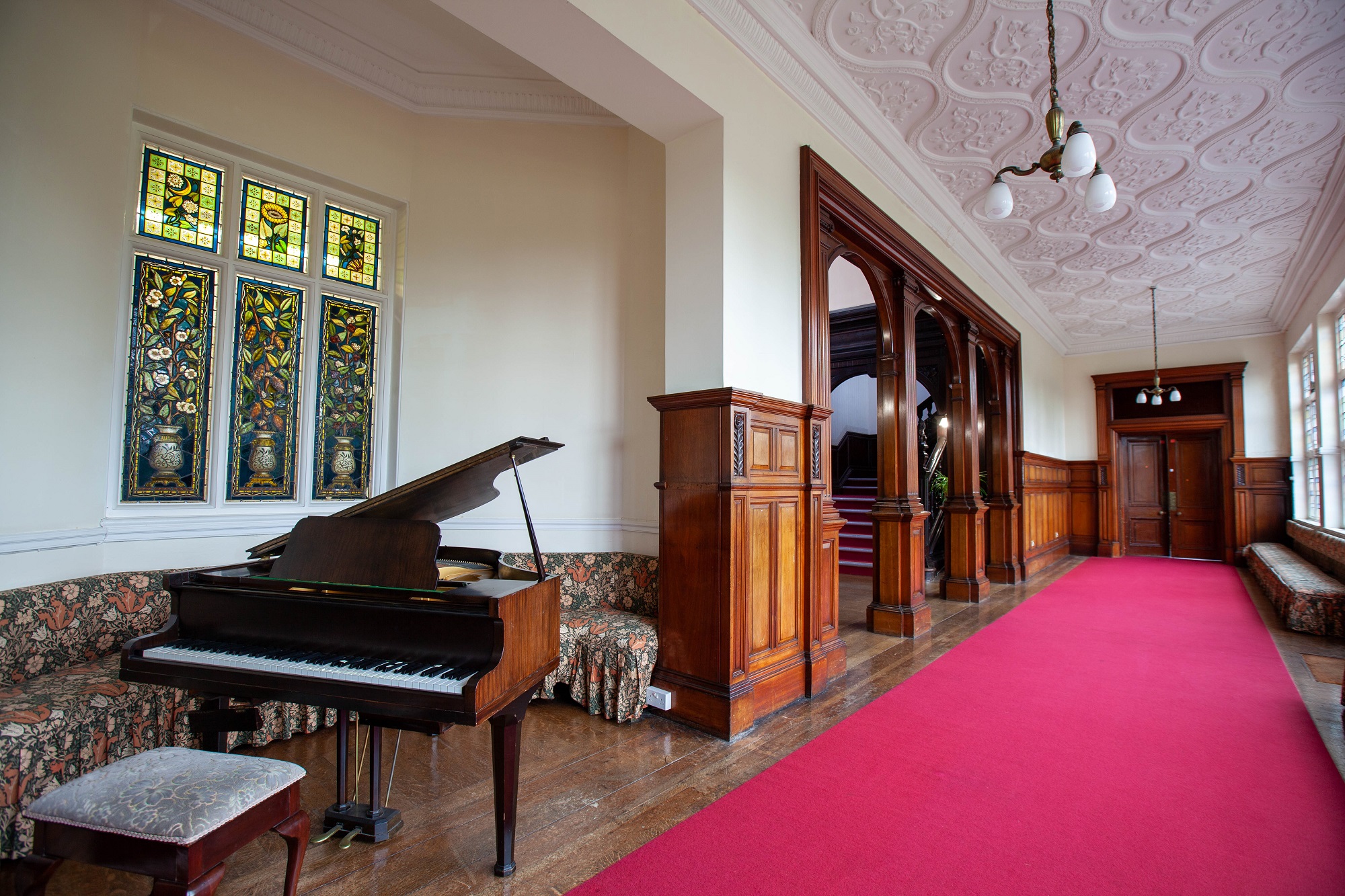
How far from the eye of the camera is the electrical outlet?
334 centimetres

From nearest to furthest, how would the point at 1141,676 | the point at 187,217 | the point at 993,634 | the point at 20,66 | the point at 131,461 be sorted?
the point at 20,66 < the point at 131,461 < the point at 187,217 < the point at 1141,676 < the point at 993,634

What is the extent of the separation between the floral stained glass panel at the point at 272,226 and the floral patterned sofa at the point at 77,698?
204cm

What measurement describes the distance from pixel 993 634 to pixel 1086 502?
7.66 m

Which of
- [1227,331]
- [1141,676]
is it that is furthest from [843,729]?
[1227,331]

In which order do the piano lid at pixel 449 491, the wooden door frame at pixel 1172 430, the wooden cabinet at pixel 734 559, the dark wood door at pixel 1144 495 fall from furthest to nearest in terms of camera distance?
the dark wood door at pixel 1144 495 < the wooden door frame at pixel 1172 430 < the wooden cabinet at pixel 734 559 < the piano lid at pixel 449 491

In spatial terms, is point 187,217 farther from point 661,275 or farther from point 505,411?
point 661,275

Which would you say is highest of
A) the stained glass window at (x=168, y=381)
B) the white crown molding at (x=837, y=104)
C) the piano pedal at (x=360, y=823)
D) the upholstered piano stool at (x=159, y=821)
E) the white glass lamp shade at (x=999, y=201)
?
the white crown molding at (x=837, y=104)

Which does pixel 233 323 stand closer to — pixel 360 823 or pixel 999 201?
pixel 360 823

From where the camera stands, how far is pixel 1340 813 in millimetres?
2426

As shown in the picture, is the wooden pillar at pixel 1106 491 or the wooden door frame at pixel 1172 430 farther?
the wooden pillar at pixel 1106 491

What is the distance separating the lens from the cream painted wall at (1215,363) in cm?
978

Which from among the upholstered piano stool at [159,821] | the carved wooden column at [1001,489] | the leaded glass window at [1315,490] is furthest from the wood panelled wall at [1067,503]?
the upholstered piano stool at [159,821]

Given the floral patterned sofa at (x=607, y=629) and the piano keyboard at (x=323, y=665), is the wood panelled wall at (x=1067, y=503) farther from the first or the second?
the piano keyboard at (x=323, y=665)

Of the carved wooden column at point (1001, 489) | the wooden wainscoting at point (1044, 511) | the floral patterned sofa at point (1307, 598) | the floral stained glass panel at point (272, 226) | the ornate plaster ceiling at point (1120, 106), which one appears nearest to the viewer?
the ornate plaster ceiling at point (1120, 106)
